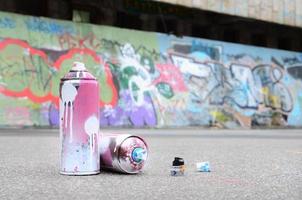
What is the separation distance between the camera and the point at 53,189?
4.74 metres

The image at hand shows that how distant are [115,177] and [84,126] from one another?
56 cm

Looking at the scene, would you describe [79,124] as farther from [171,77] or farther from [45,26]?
[171,77]

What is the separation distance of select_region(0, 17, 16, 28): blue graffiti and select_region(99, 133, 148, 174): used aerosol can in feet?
38.3

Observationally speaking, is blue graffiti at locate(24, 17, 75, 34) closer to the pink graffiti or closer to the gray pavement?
the pink graffiti

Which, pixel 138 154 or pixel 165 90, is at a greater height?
pixel 165 90

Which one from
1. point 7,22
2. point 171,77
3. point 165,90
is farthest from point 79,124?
point 171,77

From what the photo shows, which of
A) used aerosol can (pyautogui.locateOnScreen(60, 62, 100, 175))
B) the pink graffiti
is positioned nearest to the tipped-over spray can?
used aerosol can (pyautogui.locateOnScreen(60, 62, 100, 175))

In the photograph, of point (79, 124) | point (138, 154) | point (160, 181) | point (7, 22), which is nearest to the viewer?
point (160, 181)

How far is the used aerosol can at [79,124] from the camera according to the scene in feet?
17.8

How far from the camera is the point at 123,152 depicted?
17.9 ft

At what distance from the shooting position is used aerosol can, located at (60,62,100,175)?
543 cm

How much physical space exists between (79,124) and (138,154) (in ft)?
2.06

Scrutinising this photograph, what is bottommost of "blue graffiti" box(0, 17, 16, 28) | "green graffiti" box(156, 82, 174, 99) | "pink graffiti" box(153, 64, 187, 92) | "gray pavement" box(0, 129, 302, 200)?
"gray pavement" box(0, 129, 302, 200)

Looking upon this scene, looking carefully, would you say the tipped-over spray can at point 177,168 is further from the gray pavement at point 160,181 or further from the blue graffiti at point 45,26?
the blue graffiti at point 45,26
